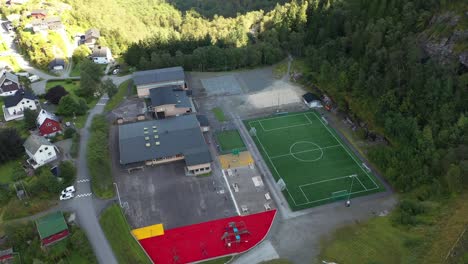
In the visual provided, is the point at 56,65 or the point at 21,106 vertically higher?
the point at 21,106

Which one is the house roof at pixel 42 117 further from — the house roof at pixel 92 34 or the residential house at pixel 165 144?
the house roof at pixel 92 34

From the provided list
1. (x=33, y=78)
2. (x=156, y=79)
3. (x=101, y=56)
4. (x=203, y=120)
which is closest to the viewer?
(x=203, y=120)

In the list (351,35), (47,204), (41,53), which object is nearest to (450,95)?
(351,35)

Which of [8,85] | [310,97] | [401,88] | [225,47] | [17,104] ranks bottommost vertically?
[310,97]

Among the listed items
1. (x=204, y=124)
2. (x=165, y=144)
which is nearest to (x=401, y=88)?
(x=204, y=124)

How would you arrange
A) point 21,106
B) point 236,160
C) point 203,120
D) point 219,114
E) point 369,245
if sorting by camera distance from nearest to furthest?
point 369,245 → point 236,160 → point 203,120 → point 21,106 → point 219,114

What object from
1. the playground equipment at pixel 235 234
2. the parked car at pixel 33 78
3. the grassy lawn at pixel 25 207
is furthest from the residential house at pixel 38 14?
the playground equipment at pixel 235 234

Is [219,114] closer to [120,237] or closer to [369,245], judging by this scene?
[120,237]

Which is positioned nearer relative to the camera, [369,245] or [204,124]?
[369,245]
